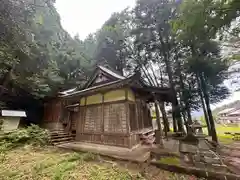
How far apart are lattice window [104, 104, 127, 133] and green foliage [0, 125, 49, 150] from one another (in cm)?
440

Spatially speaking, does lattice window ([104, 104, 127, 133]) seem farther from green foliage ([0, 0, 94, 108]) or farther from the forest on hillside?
green foliage ([0, 0, 94, 108])

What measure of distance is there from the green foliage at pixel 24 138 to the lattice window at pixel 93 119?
9.41 ft

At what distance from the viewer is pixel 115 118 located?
612 cm

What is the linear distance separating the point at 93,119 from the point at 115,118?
169 centimetres

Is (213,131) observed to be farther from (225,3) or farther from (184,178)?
(225,3)

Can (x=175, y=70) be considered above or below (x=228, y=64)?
above

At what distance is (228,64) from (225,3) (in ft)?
22.4

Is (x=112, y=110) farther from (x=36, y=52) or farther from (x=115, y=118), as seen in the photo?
(x=36, y=52)

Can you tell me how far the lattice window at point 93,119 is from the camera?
669cm

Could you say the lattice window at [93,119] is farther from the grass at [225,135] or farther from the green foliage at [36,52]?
the grass at [225,135]

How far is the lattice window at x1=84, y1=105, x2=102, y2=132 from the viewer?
6691 mm

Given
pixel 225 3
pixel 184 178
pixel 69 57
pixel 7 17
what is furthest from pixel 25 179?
pixel 69 57

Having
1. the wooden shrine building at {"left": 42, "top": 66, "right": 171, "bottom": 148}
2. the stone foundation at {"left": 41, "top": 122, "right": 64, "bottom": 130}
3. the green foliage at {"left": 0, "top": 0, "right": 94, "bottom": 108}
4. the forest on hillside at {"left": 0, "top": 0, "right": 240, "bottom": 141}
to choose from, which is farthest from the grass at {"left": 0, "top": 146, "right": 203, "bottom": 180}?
the stone foundation at {"left": 41, "top": 122, "right": 64, "bottom": 130}

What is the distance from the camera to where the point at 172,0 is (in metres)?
11.8
